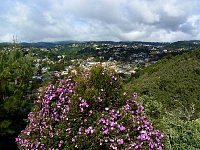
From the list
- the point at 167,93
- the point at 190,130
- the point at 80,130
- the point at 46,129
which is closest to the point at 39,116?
the point at 46,129

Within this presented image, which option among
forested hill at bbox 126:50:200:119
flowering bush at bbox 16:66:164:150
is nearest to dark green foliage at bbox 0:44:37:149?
flowering bush at bbox 16:66:164:150

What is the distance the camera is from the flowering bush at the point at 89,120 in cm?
548

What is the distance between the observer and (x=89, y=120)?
5719 millimetres

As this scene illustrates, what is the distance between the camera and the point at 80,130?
18.3 ft

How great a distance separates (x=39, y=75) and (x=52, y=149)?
25.2ft

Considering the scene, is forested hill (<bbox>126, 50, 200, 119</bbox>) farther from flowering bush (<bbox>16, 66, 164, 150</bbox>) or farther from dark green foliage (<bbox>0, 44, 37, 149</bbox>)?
flowering bush (<bbox>16, 66, 164, 150</bbox>)

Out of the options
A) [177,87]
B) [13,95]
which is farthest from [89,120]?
[177,87]

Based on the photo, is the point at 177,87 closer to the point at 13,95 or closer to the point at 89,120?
the point at 13,95

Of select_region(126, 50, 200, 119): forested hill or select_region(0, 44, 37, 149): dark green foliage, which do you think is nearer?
select_region(0, 44, 37, 149): dark green foliage

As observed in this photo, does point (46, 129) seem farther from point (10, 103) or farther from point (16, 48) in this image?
point (16, 48)

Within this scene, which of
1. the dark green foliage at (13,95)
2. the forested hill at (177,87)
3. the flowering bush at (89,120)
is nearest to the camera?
the flowering bush at (89,120)

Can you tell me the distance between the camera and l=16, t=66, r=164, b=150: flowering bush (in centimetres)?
548

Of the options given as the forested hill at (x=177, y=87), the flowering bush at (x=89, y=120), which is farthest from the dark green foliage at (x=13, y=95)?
the forested hill at (x=177, y=87)

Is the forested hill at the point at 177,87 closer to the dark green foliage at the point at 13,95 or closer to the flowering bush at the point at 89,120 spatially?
the dark green foliage at the point at 13,95
